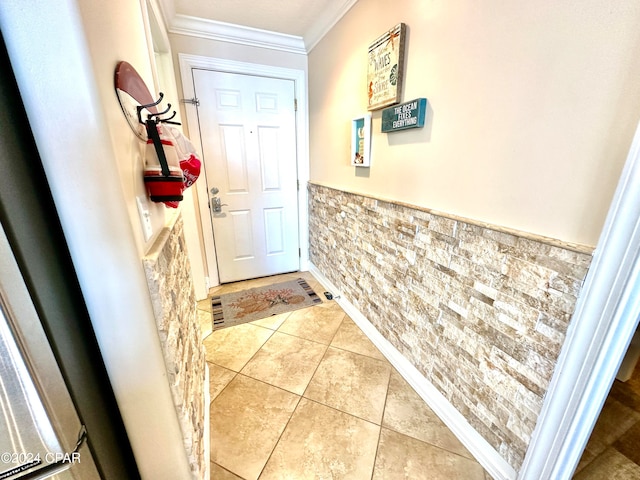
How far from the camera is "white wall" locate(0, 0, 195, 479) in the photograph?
0.48 metres

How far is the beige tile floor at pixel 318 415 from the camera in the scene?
1154 millimetres

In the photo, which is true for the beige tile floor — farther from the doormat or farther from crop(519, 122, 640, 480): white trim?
crop(519, 122, 640, 480): white trim

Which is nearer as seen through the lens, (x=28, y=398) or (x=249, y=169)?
(x=28, y=398)

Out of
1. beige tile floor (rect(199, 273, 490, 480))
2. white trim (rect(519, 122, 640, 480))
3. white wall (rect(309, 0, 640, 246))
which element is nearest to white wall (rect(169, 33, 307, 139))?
white wall (rect(309, 0, 640, 246))

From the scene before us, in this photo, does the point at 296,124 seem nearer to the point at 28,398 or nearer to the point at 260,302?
the point at 260,302

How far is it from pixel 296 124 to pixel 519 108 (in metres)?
2.09

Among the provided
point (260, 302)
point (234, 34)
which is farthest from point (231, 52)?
point (260, 302)

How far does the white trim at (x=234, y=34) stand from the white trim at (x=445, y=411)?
2491 mm

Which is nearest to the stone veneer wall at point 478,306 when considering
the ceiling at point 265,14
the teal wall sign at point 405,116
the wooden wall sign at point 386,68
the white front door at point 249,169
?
the teal wall sign at point 405,116

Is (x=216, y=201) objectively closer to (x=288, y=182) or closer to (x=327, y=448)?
(x=288, y=182)

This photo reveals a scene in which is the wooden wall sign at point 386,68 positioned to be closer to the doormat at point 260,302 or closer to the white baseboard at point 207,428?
the doormat at point 260,302

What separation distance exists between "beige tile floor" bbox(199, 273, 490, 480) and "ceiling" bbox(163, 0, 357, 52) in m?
2.36

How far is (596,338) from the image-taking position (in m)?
0.76

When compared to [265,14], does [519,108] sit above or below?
below
